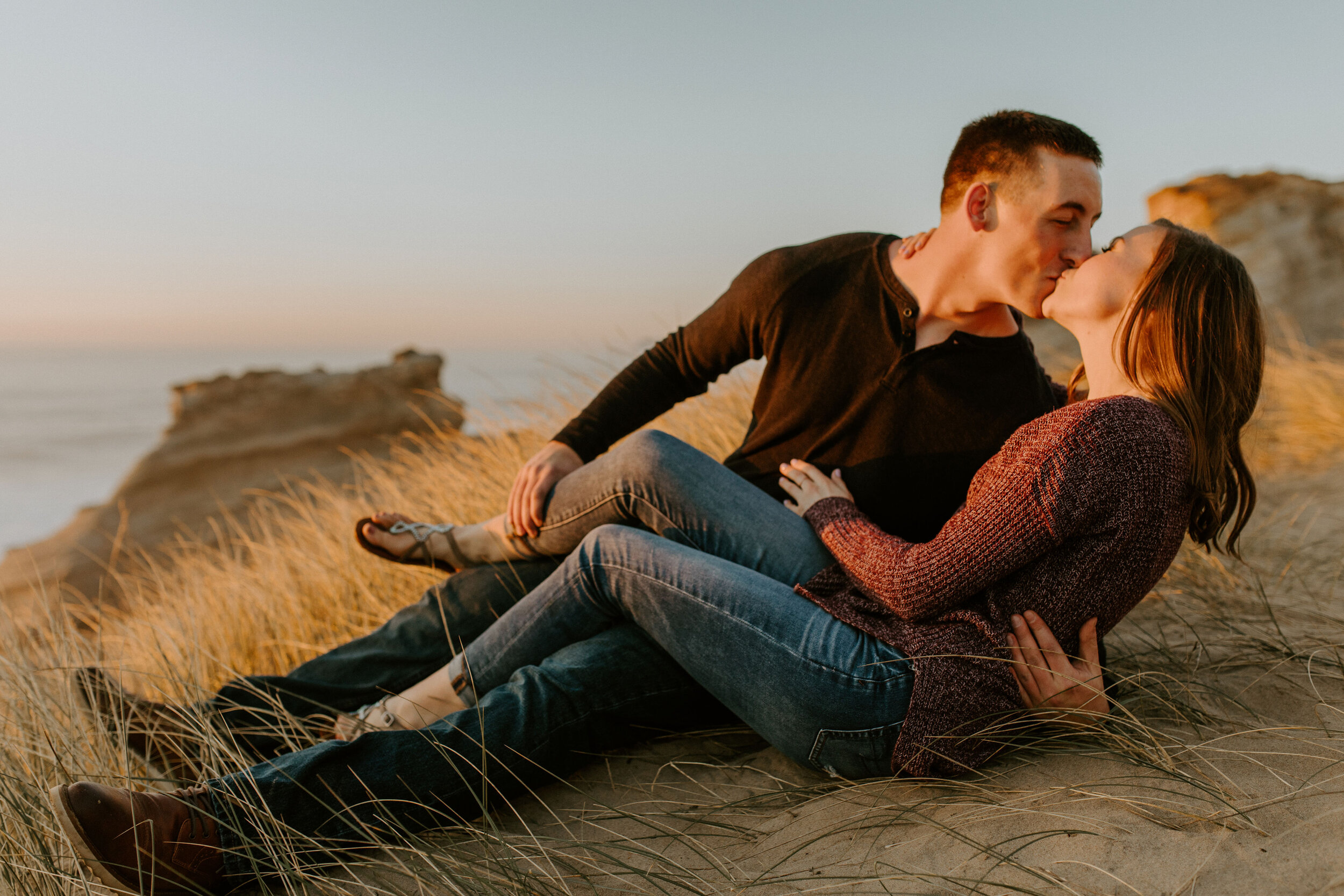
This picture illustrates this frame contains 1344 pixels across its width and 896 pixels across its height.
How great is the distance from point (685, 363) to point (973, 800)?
5.65 feet

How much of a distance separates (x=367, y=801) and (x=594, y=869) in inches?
20.6

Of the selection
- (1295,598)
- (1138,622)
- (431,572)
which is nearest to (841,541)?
(1138,622)

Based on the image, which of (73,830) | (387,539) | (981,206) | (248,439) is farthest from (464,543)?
A: (248,439)

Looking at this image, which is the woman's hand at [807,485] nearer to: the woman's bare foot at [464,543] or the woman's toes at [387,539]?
the woman's bare foot at [464,543]

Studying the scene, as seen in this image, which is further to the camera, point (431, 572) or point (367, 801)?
point (431, 572)

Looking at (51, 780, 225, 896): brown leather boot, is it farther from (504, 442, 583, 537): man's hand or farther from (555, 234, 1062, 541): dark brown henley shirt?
(555, 234, 1062, 541): dark brown henley shirt

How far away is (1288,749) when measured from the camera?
65.5 inches

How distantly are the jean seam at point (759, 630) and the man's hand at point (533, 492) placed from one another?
552mm

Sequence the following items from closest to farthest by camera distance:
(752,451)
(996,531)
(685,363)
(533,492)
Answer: (996,531) < (533,492) < (752,451) < (685,363)

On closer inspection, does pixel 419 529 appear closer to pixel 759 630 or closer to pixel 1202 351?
pixel 759 630

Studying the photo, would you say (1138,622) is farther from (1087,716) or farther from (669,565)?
(669,565)

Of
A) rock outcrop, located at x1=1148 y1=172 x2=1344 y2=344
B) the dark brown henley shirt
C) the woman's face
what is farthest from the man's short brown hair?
rock outcrop, located at x1=1148 y1=172 x2=1344 y2=344

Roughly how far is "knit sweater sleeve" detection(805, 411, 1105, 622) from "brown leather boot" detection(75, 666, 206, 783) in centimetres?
187

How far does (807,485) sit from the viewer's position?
233 cm
